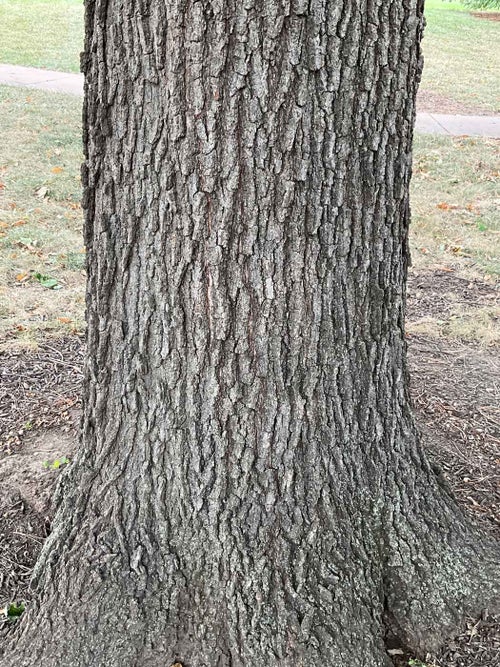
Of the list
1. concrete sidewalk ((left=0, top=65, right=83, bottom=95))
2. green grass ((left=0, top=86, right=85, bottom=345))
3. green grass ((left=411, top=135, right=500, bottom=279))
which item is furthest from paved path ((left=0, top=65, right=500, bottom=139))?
green grass ((left=0, top=86, right=85, bottom=345))

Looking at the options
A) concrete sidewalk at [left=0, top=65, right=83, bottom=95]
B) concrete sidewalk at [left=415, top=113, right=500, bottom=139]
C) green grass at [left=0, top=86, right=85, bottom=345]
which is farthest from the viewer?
concrete sidewalk at [left=0, top=65, right=83, bottom=95]

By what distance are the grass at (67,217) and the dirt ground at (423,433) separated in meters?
0.33

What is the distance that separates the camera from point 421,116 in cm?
1095

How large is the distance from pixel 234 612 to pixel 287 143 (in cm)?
139

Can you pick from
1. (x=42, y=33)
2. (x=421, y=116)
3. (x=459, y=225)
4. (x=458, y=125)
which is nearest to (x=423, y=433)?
(x=459, y=225)

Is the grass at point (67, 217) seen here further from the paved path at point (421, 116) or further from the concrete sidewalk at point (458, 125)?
the paved path at point (421, 116)

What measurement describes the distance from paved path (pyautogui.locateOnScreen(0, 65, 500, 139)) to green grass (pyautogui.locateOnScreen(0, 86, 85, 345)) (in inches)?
43.1

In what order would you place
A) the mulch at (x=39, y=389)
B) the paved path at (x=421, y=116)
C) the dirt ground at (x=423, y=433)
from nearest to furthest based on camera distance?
the dirt ground at (x=423, y=433) → the mulch at (x=39, y=389) → the paved path at (x=421, y=116)

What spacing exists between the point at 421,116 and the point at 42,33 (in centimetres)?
944

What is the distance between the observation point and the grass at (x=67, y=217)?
4738 mm

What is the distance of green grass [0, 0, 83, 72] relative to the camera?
12.9m

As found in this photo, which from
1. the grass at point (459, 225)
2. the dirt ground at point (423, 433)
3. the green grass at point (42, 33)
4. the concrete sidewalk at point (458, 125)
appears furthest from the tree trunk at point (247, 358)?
the green grass at point (42, 33)

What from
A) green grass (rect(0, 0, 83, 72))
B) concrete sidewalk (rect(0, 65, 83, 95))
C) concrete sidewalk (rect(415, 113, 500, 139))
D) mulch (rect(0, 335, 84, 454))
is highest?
green grass (rect(0, 0, 83, 72))

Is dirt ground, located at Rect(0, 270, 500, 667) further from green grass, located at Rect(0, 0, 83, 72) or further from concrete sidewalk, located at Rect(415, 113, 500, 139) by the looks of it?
green grass, located at Rect(0, 0, 83, 72)
